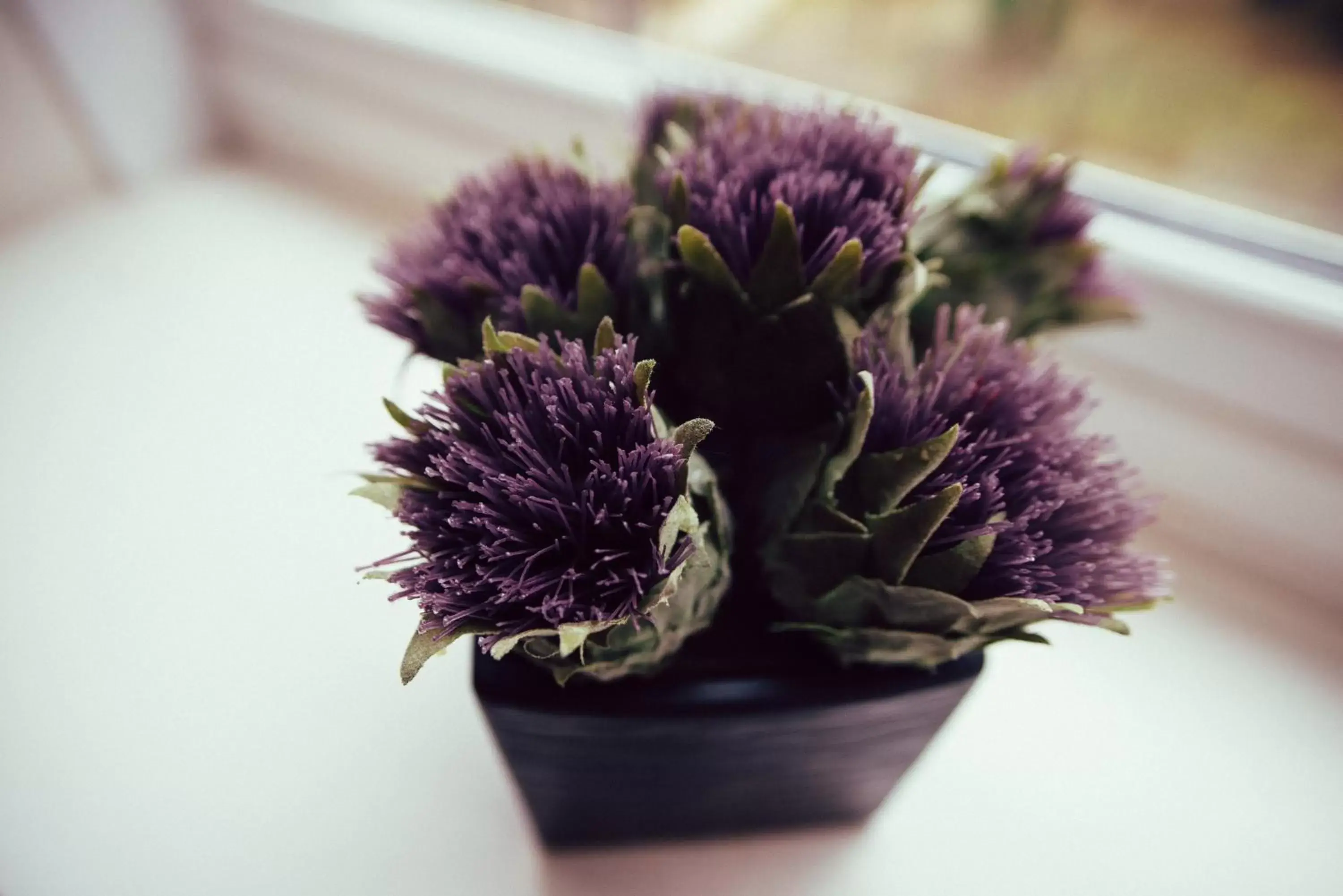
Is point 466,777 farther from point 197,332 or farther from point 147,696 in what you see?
point 197,332

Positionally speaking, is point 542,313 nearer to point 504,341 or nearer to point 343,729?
point 504,341

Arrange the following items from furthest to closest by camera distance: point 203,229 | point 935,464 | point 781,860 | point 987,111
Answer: point 203,229 → point 987,111 → point 781,860 → point 935,464

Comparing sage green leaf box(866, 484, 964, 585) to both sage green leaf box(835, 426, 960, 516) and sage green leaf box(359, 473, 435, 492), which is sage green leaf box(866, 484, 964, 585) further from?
sage green leaf box(359, 473, 435, 492)

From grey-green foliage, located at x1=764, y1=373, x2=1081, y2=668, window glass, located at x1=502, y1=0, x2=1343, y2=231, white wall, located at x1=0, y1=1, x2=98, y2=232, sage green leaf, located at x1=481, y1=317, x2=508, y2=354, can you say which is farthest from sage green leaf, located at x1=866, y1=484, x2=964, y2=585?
white wall, located at x1=0, y1=1, x2=98, y2=232

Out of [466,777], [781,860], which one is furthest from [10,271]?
[781,860]

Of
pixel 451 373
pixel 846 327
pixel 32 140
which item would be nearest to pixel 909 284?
pixel 846 327

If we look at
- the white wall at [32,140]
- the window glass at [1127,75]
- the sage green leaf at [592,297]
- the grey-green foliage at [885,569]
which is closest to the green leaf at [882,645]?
the grey-green foliage at [885,569]
